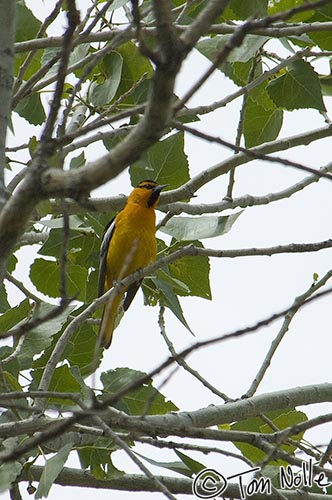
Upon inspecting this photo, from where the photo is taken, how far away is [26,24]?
3.53 m

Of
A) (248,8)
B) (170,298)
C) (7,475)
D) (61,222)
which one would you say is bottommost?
(7,475)

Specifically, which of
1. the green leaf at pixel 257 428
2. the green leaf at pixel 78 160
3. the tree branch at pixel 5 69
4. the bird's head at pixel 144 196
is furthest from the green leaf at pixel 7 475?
the bird's head at pixel 144 196

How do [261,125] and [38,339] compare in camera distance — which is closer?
[38,339]

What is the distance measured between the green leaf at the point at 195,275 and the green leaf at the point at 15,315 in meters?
0.94

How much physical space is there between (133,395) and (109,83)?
1309 mm

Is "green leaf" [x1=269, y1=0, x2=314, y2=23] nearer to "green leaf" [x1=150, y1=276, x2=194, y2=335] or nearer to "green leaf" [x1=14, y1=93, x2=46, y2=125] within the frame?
"green leaf" [x1=14, y1=93, x2=46, y2=125]

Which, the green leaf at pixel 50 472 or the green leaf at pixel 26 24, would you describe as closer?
the green leaf at pixel 50 472

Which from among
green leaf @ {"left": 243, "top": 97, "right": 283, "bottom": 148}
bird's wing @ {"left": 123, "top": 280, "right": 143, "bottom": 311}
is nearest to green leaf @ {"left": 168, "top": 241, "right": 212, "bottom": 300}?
green leaf @ {"left": 243, "top": 97, "right": 283, "bottom": 148}

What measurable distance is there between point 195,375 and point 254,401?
0.45 meters

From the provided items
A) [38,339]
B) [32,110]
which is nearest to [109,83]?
[32,110]

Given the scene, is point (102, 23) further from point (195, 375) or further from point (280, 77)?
point (195, 375)

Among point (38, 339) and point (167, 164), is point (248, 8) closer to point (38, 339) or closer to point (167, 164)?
point (167, 164)

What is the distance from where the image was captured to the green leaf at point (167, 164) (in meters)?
3.90
